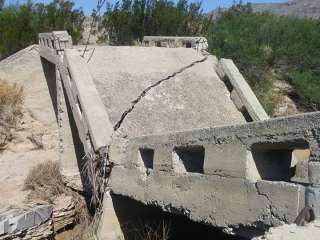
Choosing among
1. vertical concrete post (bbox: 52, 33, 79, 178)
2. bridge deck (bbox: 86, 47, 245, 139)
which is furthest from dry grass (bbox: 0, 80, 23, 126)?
bridge deck (bbox: 86, 47, 245, 139)

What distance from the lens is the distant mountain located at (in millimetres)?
29766

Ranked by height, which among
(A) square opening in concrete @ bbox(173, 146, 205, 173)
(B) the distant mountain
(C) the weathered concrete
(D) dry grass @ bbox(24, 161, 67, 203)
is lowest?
(D) dry grass @ bbox(24, 161, 67, 203)

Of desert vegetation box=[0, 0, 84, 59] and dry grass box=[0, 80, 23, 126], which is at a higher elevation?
desert vegetation box=[0, 0, 84, 59]

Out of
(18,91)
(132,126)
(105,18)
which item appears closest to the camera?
(132,126)

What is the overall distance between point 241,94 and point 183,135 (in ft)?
11.7

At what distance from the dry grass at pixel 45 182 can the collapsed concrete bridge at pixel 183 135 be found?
0.22 m

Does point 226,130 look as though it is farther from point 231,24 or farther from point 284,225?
point 231,24

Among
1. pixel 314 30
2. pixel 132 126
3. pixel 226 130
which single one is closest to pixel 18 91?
pixel 132 126

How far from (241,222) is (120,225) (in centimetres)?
286

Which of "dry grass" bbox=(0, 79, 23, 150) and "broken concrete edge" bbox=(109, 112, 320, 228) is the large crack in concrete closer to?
"broken concrete edge" bbox=(109, 112, 320, 228)

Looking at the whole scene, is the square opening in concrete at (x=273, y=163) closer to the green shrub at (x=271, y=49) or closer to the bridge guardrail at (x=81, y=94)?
the bridge guardrail at (x=81, y=94)

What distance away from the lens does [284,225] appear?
12.3 feet

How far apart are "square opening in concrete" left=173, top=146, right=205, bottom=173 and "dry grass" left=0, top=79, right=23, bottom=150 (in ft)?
22.1

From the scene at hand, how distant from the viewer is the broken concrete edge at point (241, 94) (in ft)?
27.3
